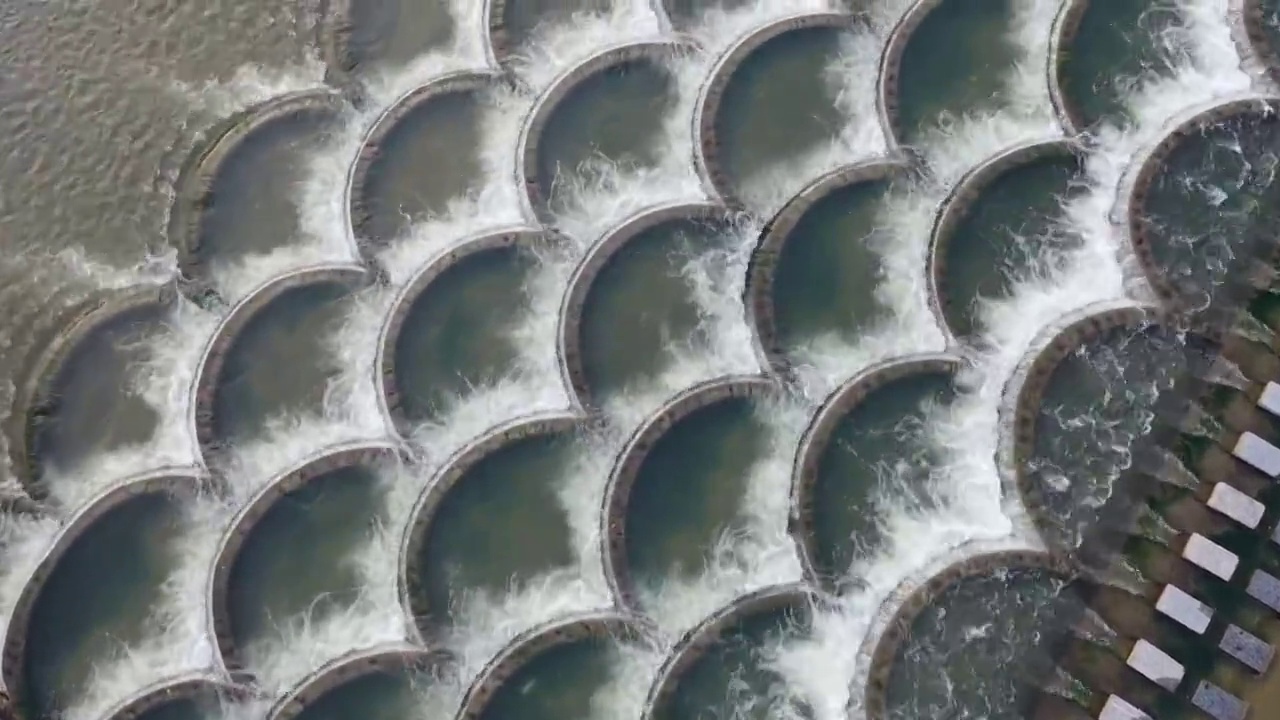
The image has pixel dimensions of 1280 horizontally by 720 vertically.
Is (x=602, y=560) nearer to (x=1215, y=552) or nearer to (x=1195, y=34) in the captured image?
(x=1215, y=552)

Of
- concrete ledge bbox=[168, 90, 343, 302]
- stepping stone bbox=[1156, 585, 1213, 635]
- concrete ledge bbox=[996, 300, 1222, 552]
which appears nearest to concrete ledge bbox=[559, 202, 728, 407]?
concrete ledge bbox=[168, 90, 343, 302]

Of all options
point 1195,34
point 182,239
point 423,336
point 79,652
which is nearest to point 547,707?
point 423,336

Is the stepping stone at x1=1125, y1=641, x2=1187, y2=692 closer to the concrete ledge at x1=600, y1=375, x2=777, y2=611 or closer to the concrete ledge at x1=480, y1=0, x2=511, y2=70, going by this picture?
the concrete ledge at x1=600, y1=375, x2=777, y2=611

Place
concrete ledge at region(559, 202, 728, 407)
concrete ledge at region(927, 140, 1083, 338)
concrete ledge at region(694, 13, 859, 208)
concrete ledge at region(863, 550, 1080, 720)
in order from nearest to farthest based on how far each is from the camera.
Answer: concrete ledge at region(863, 550, 1080, 720) < concrete ledge at region(559, 202, 728, 407) < concrete ledge at region(927, 140, 1083, 338) < concrete ledge at region(694, 13, 859, 208)

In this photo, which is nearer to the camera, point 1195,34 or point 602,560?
point 602,560

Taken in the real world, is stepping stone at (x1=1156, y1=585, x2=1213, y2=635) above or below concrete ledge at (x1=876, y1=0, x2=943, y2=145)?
below

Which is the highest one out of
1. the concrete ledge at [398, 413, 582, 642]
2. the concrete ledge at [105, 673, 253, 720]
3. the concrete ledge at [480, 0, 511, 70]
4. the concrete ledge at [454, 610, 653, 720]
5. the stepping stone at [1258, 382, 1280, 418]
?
the concrete ledge at [480, 0, 511, 70]

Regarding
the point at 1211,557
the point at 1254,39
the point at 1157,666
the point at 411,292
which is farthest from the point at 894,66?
the point at 1157,666
